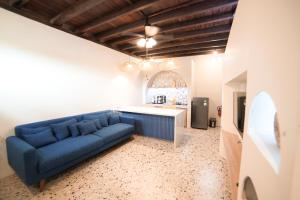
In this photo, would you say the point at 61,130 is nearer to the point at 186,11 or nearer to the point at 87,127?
the point at 87,127

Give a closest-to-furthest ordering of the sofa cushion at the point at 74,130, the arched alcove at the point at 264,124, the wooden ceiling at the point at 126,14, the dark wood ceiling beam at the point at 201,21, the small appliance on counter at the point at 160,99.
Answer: the arched alcove at the point at 264,124 → the wooden ceiling at the point at 126,14 → the dark wood ceiling beam at the point at 201,21 → the sofa cushion at the point at 74,130 → the small appliance on counter at the point at 160,99

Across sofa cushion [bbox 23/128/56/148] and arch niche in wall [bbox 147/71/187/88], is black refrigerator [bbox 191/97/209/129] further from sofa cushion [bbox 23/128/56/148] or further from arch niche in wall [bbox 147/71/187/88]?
sofa cushion [bbox 23/128/56/148]

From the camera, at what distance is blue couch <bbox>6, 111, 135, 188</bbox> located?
187 cm

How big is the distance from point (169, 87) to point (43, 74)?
4562mm

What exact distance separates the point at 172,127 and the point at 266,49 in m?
2.96

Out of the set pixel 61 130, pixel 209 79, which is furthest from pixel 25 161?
pixel 209 79

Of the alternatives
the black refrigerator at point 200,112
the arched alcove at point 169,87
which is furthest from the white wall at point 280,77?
the arched alcove at point 169,87

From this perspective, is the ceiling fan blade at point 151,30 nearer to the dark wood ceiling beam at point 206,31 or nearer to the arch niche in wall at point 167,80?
the dark wood ceiling beam at point 206,31

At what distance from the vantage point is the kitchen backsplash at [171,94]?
19.2 feet

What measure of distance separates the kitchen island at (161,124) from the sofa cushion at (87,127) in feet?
4.22

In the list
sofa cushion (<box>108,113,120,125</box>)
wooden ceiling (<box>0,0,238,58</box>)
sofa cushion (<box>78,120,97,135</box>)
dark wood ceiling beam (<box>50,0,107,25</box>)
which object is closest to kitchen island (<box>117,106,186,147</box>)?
sofa cushion (<box>108,113,120,125</box>)

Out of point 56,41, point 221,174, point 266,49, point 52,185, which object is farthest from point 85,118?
point 266,49

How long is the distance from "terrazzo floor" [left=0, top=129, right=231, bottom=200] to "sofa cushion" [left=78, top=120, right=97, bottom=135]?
605 millimetres

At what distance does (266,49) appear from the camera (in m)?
0.79
